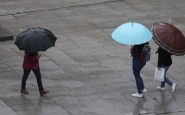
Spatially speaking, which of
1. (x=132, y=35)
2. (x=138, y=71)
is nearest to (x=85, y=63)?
(x=138, y=71)

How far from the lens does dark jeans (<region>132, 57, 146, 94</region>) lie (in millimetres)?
12500

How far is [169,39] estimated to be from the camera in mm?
12398

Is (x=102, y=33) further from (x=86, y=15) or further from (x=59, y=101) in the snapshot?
(x=59, y=101)

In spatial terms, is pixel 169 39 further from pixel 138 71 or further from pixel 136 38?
pixel 138 71

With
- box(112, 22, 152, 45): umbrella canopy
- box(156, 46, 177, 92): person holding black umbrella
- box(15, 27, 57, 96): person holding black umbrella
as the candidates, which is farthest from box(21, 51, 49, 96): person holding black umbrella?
box(156, 46, 177, 92): person holding black umbrella

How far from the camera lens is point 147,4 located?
66.9 ft

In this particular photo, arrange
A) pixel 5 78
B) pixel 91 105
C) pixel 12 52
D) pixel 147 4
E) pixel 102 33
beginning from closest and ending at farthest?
1. pixel 91 105
2. pixel 5 78
3. pixel 12 52
4. pixel 102 33
5. pixel 147 4

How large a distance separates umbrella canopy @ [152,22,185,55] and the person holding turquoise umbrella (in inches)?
8.1

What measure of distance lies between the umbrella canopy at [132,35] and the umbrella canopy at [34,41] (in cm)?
134

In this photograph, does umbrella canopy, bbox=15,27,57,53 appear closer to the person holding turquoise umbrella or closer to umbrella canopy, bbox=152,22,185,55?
the person holding turquoise umbrella

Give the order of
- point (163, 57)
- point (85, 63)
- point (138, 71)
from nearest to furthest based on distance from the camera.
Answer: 1. point (138, 71)
2. point (163, 57)
3. point (85, 63)

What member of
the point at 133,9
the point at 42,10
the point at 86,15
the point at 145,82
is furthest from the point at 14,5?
the point at 145,82

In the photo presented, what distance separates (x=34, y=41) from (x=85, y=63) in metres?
3.02

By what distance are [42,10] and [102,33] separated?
9.74ft
